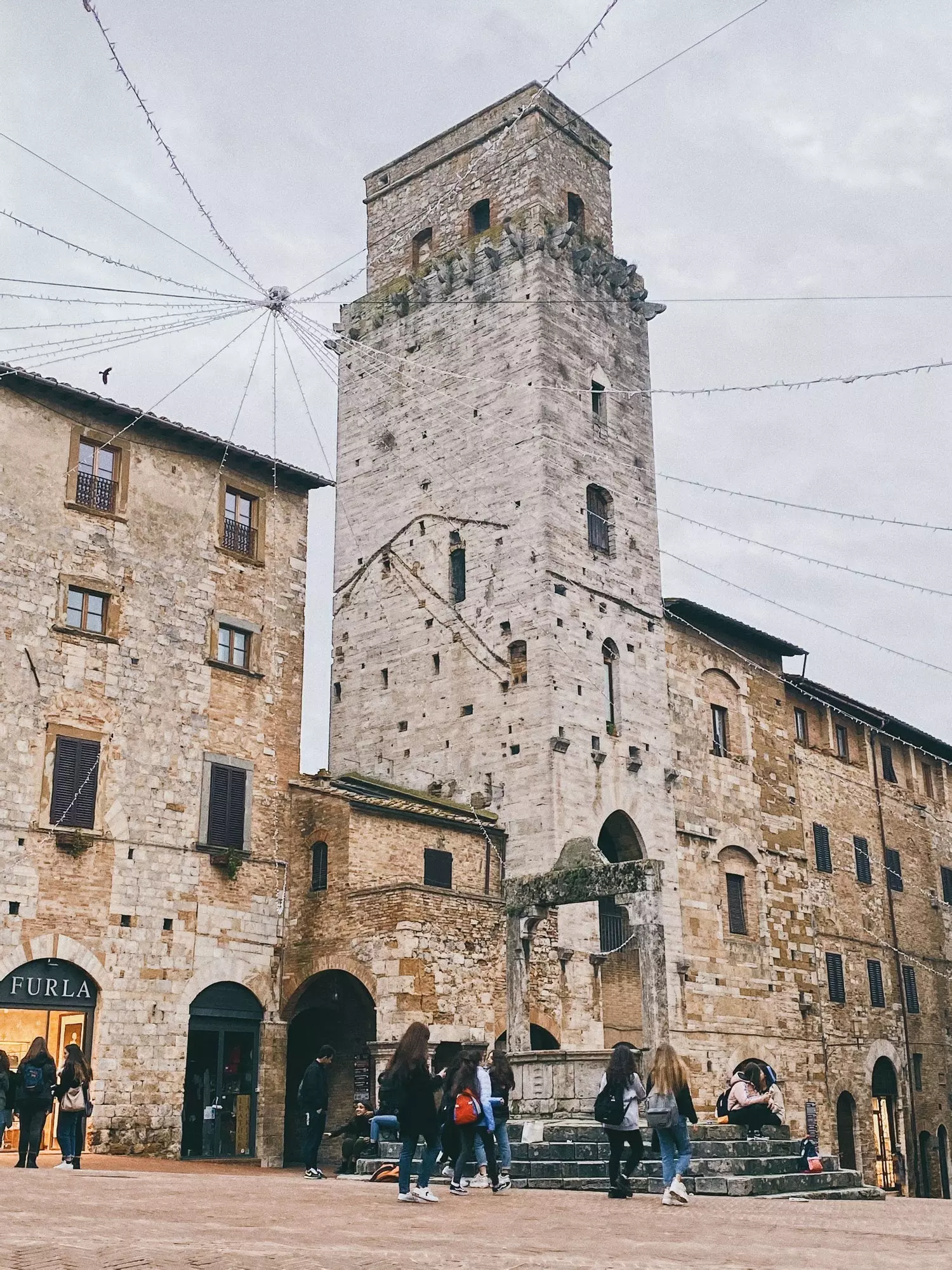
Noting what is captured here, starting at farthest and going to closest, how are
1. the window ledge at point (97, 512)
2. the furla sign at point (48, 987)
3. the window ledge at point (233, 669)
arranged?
the window ledge at point (233, 669)
the window ledge at point (97, 512)
the furla sign at point (48, 987)

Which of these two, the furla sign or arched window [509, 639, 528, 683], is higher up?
arched window [509, 639, 528, 683]

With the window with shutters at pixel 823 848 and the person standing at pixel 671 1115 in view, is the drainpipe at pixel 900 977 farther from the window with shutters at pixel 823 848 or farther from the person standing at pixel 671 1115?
the person standing at pixel 671 1115

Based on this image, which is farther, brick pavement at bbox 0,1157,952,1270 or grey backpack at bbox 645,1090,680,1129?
grey backpack at bbox 645,1090,680,1129

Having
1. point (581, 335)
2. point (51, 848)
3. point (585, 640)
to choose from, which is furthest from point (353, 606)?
point (51, 848)

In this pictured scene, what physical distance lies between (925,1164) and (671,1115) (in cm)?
2897

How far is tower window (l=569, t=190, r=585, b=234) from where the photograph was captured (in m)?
35.8

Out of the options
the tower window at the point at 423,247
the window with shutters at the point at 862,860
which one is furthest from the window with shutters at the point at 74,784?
the window with shutters at the point at 862,860

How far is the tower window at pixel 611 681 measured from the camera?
31.6m

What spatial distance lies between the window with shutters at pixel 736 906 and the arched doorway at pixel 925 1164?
384 inches

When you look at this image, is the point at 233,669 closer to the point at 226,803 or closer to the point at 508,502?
the point at 226,803

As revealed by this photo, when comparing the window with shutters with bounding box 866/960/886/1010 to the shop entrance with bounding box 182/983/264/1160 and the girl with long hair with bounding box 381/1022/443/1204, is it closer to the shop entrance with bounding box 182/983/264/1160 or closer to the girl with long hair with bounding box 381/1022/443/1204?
the shop entrance with bounding box 182/983/264/1160

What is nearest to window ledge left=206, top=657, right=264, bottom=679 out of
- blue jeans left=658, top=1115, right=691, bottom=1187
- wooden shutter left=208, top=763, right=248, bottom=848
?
wooden shutter left=208, top=763, right=248, bottom=848

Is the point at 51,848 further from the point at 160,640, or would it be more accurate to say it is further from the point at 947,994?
the point at 947,994

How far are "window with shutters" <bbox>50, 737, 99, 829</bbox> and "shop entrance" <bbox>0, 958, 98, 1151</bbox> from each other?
7.61ft
